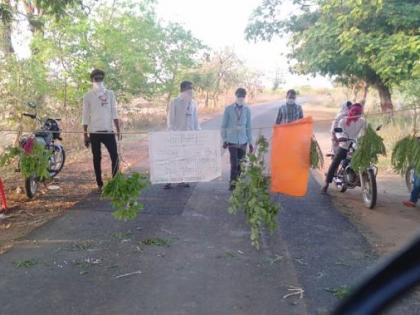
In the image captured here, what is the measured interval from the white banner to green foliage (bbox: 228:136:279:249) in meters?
0.56

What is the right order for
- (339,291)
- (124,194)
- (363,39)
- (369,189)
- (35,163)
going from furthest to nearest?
1. (363,39)
2. (369,189)
3. (35,163)
4. (124,194)
5. (339,291)

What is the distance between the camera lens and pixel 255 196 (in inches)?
197

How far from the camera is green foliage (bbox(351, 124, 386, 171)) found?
5.68 meters

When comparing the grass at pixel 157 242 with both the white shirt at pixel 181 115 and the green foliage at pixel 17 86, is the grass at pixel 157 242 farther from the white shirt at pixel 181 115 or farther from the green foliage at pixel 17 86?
the green foliage at pixel 17 86

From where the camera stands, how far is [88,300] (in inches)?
145

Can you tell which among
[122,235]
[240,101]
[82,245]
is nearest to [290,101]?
[240,101]

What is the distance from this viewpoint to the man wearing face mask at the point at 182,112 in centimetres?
780

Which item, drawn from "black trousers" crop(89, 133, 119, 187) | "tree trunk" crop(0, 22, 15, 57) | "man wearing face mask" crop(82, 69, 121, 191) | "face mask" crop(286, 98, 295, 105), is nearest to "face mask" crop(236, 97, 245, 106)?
"face mask" crop(286, 98, 295, 105)

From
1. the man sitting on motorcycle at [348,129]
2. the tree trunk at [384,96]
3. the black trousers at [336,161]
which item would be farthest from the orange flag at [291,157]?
the tree trunk at [384,96]

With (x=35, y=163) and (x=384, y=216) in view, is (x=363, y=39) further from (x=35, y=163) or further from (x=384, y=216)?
(x=35, y=163)

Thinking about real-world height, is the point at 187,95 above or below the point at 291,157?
above

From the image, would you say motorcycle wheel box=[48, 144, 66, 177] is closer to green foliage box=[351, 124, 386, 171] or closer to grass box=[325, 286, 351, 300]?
green foliage box=[351, 124, 386, 171]

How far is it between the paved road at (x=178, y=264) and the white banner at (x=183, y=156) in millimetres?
598

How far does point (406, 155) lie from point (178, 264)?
2743 millimetres
